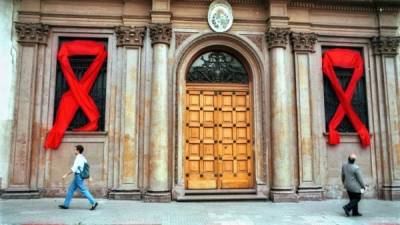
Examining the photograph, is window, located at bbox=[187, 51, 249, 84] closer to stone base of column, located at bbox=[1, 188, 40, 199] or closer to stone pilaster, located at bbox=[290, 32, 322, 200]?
stone pilaster, located at bbox=[290, 32, 322, 200]

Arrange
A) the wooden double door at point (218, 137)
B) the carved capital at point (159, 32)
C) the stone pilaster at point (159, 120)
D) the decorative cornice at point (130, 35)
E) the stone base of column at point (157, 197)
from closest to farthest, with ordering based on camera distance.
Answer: the stone base of column at point (157, 197), the stone pilaster at point (159, 120), the carved capital at point (159, 32), the decorative cornice at point (130, 35), the wooden double door at point (218, 137)

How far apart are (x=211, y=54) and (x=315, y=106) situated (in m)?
4.15

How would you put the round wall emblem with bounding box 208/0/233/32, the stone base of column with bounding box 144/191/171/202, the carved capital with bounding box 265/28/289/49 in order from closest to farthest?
the stone base of column with bounding box 144/191/171/202 → the carved capital with bounding box 265/28/289/49 → the round wall emblem with bounding box 208/0/233/32

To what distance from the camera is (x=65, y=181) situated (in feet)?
39.0

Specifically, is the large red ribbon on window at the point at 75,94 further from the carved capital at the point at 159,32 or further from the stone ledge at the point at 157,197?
the stone ledge at the point at 157,197

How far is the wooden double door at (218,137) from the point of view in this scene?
12.6m

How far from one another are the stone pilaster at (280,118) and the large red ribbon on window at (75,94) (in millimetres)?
5910

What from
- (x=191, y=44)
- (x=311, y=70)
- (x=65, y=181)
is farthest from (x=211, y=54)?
(x=65, y=181)

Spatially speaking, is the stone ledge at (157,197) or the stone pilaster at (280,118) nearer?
the stone ledge at (157,197)

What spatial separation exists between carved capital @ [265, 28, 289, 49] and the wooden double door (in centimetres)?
193

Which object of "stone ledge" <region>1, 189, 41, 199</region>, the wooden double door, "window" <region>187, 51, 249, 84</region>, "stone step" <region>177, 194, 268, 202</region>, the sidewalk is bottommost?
the sidewalk

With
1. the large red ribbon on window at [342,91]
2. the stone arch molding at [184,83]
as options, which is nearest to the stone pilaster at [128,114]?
the stone arch molding at [184,83]

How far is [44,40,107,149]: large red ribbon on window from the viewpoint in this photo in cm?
1193

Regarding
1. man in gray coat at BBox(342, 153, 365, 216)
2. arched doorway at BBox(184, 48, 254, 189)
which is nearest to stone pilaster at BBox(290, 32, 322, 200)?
arched doorway at BBox(184, 48, 254, 189)
